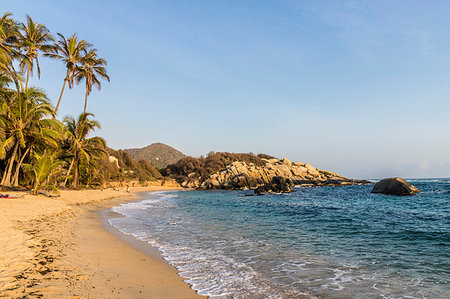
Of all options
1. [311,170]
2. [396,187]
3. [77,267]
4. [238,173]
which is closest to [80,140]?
[77,267]

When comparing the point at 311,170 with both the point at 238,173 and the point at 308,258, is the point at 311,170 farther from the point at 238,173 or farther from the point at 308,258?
the point at 308,258

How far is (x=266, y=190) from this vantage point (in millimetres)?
43406

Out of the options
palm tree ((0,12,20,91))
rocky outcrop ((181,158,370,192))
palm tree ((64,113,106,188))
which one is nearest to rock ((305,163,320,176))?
rocky outcrop ((181,158,370,192))

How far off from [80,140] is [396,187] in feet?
138

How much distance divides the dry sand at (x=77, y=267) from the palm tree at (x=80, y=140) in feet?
74.9

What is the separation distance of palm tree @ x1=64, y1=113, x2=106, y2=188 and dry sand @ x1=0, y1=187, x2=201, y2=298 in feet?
74.9

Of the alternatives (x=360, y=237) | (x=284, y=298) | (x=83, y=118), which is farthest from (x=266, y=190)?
(x=284, y=298)

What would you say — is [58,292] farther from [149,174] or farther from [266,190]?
[149,174]

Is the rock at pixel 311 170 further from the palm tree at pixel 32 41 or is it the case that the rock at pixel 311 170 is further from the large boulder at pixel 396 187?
the palm tree at pixel 32 41

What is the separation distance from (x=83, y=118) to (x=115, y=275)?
30470 millimetres

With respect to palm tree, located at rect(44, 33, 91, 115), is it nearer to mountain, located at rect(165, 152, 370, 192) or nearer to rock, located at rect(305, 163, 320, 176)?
mountain, located at rect(165, 152, 370, 192)

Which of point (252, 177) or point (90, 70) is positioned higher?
point (90, 70)

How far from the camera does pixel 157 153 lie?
160000 millimetres

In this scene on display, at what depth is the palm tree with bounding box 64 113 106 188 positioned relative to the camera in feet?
97.3
